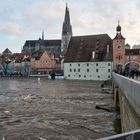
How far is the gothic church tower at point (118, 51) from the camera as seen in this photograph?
11588 cm

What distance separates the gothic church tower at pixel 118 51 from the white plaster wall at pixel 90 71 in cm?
250

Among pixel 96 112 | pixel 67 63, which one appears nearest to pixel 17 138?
pixel 96 112

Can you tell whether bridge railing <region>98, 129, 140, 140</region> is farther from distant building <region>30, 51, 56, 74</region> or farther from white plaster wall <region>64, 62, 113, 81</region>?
distant building <region>30, 51, 56, 74</region>

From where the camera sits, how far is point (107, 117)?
29.9m

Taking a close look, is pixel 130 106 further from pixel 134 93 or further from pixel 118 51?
pixel 118 51

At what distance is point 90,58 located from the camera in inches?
4892

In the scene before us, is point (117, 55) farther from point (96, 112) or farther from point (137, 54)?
point (96, 112)

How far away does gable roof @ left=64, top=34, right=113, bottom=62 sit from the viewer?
4815 inches

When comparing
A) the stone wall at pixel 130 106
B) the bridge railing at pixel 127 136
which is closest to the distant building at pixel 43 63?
the stone wall at pixel 130 106

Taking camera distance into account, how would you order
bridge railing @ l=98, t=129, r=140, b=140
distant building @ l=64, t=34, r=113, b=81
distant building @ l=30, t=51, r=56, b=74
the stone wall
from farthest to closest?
distant building @ l=30, t=51, r=56, b=74, distant building @ l=64, t=34, r=113, b=81, the stone wall, bridge railing @ l=98, t=129, r=140, b=140

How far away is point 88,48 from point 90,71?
8.82m

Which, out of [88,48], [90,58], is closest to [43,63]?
[88,48]

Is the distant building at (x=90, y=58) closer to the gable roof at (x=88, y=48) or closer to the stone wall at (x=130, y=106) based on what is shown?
the gable roof at (x=88, y=48)

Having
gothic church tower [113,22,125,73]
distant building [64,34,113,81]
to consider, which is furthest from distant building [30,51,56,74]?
gothic church tower [113,22,125,73]
